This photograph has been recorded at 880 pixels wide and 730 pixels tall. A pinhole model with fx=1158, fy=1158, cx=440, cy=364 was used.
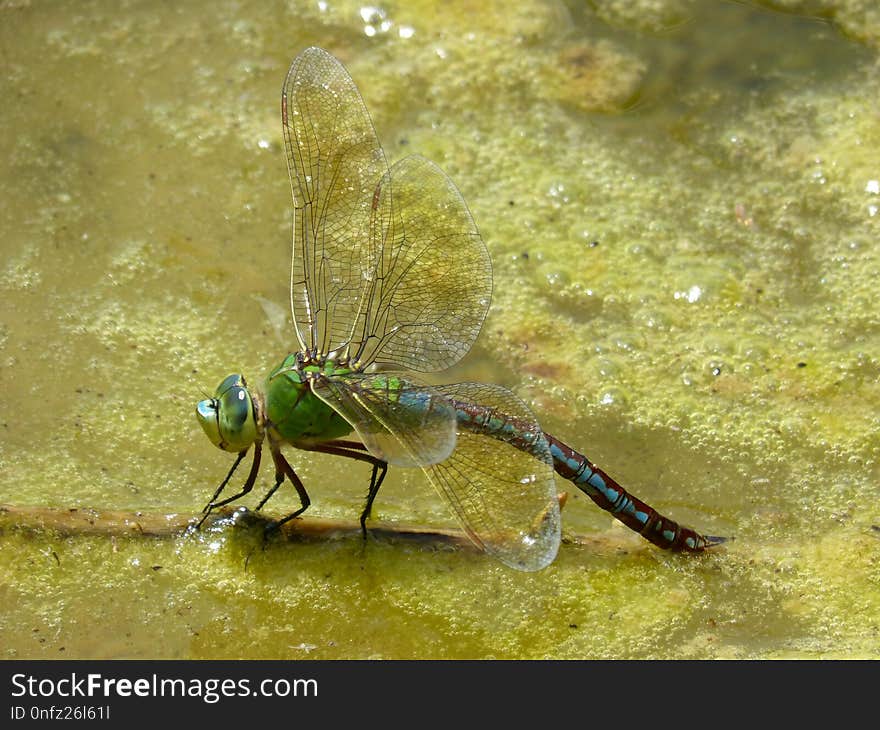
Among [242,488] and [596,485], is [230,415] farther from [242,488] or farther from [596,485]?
[596,485]

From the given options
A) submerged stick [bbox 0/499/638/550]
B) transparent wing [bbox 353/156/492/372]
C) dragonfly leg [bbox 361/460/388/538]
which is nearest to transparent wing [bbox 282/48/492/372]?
transparent wing [bbox 353/156/492/372]

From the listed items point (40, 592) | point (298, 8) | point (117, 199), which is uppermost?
point (298, 8)

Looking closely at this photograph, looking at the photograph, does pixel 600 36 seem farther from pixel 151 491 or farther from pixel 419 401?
pixel 151 491

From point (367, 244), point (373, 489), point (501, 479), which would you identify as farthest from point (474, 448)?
point (367, 244)

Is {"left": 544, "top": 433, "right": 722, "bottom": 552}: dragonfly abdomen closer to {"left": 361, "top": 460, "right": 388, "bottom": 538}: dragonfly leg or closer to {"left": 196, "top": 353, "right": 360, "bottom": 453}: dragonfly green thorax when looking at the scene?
{"left": 361, "top": 460, "right": 388, "bottom": 538}: dragonfly leg

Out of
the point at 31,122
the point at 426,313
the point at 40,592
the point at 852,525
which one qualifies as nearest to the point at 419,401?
the point at 426,313
